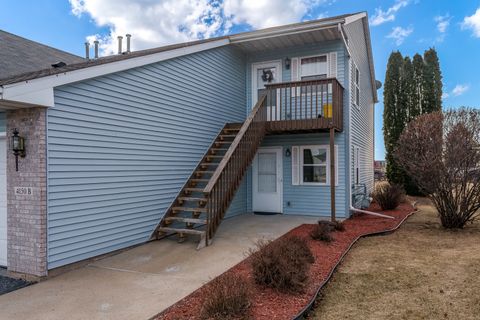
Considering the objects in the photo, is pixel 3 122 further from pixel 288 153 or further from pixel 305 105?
pixel 288 153

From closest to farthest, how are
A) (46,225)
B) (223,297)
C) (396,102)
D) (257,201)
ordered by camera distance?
(223,297), (46,225), (257,201), (396,102)

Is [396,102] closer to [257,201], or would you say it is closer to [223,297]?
[257,201]

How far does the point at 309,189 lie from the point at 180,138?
4.34 m

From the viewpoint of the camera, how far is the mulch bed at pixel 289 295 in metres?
3.61

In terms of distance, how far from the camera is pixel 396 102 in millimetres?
18062

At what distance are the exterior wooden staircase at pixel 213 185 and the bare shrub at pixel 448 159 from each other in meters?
3.94

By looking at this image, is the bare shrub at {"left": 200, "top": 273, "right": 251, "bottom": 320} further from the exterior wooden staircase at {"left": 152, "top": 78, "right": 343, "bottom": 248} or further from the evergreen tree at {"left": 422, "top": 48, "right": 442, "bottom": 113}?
the evergreen tree at {"left": 422, "top": 48, "right": 442, "bottom": 113}

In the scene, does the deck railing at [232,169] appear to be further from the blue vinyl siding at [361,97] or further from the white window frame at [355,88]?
the white window frame at [355,88]

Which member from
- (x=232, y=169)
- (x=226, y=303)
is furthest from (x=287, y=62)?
(x=226, y=303)

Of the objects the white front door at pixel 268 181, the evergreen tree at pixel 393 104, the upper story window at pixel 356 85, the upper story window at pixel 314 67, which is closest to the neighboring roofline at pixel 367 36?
the upper story window at pixel 314 67

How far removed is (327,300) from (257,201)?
654 cm

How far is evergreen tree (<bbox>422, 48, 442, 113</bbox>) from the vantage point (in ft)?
57.5

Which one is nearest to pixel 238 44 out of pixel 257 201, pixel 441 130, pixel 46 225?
pixel 257 201

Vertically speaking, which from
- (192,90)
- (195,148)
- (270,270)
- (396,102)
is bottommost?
(270,270)
